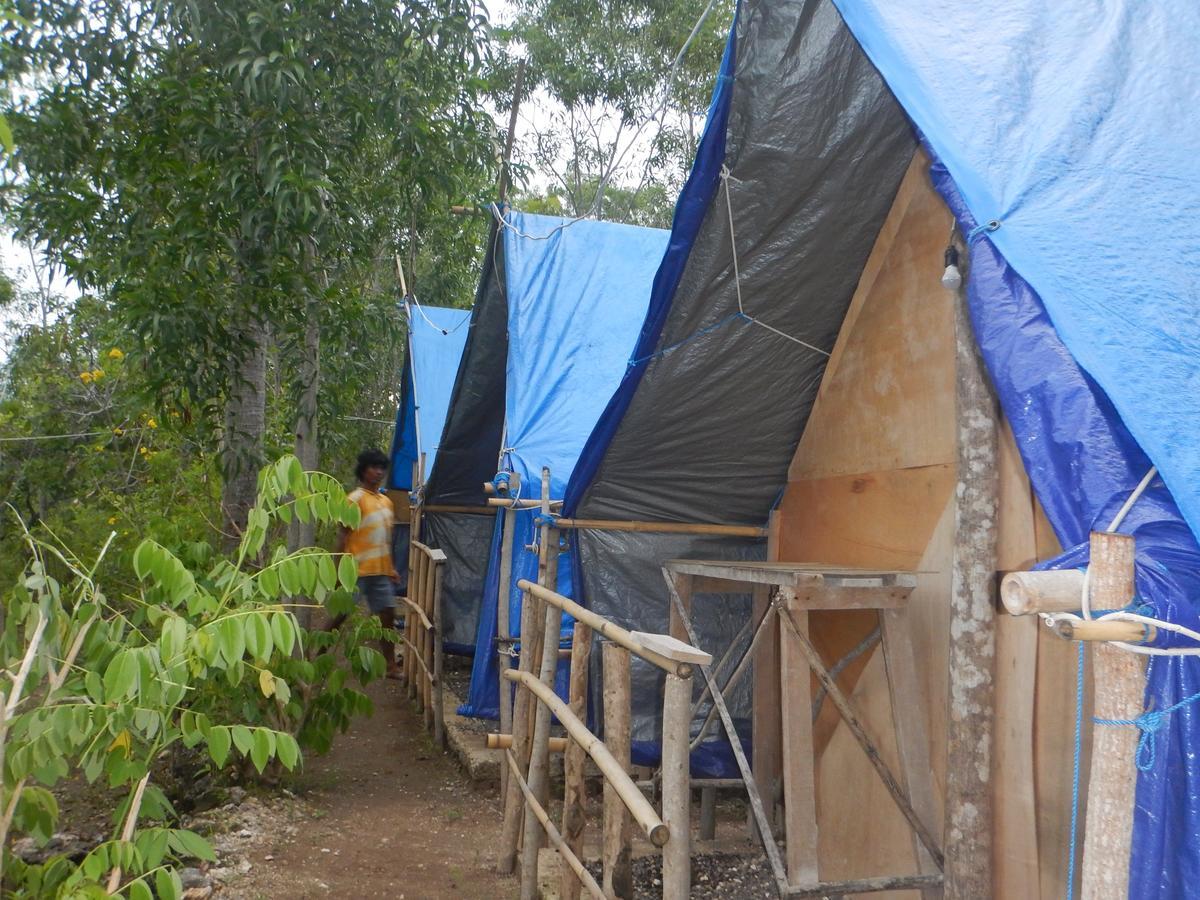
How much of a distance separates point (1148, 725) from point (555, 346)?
4590mm

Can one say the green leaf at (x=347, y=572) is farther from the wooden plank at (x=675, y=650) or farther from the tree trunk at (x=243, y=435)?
the tree trunk at (x=243, y=435)

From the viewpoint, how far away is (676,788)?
2.17 meters

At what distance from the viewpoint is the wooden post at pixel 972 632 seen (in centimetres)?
231

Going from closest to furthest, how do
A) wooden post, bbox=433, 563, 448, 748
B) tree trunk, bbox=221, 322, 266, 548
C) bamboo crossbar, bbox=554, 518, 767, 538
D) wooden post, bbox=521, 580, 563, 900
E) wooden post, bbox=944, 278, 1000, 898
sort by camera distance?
1. wooden post, bbox=944, 278, 1000, 898
2. wooden post, bbox=521, 580, 563, 900
3. bamboo crossbar, bbox=554, 518, 767, 538
4. tree trunk, bbox=221, 322, 266, 548
5. wooden post, bbox=433, 563, 448, 748

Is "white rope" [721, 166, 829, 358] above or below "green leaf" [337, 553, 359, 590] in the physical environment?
above

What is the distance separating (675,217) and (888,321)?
0.87 m

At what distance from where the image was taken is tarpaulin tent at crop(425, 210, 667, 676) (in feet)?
17.0

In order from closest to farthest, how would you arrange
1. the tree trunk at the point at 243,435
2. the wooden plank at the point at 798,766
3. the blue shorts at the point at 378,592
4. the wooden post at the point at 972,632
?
the wooden post at the point at 972,632, the wooden plank at the point at 798,766, the tree trunk at the point at 243,435, the blue shorts at the point at 378,592

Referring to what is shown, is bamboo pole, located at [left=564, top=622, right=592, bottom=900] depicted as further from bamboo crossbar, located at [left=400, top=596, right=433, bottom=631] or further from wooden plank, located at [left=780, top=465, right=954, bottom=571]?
bamboo crossbar, located at [left=400, top=596, right=433, bottom=631]

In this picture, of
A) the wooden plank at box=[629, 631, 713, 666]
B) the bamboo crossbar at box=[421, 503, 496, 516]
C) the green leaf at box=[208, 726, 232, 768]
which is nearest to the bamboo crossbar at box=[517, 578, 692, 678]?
the wooden plank at box=[629, 631, 713, 666]

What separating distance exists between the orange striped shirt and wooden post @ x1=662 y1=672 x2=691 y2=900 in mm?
4240

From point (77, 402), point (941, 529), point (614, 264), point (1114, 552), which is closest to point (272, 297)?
point (614, 264)

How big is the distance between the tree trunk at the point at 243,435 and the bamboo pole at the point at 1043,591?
4.30 metres

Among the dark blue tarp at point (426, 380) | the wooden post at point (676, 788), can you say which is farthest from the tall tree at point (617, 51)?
the wooden post at point (676, 788)
